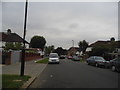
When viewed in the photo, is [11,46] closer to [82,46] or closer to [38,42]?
[38,42]

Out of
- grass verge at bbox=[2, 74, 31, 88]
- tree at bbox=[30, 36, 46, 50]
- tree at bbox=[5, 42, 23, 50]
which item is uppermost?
tree at bbox=[30, 36, 46, 50]

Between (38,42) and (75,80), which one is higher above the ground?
(38,42)

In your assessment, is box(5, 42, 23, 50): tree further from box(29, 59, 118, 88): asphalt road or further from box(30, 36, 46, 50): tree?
box(30, 36, 46, 50): tree

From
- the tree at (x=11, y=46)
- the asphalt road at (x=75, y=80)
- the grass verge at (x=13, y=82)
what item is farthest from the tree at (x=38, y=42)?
the grass verge at (x=13, y=82)

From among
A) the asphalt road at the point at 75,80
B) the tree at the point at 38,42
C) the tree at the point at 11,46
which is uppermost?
the tree at the point at 38,42

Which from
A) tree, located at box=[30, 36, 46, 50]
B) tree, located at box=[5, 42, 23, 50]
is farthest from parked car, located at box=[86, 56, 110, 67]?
tree, located at box=[30, 36, 46, 50]

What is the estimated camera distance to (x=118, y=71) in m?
19.9

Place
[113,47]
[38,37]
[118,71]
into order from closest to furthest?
[118,71]
[113,47]
[38,37]

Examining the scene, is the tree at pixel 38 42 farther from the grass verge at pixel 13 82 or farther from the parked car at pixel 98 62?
the grass verge at pixel 13 82

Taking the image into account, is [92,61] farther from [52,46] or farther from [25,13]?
[52,46]

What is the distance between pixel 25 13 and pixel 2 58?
1381 cm

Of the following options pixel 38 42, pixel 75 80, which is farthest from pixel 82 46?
pixel 75 80

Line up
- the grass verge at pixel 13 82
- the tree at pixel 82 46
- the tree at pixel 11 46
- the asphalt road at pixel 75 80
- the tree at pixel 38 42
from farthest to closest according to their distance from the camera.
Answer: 1. the tree at pixel 82 46
2. the tree at pixel 38 42
3. the tree at pixel 11 46
4. the asphalt road at pixel 75 80
5. the grass verge at pixel 13 82

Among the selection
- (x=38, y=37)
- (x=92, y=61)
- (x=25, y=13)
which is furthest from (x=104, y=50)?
(x=38, y=37)
